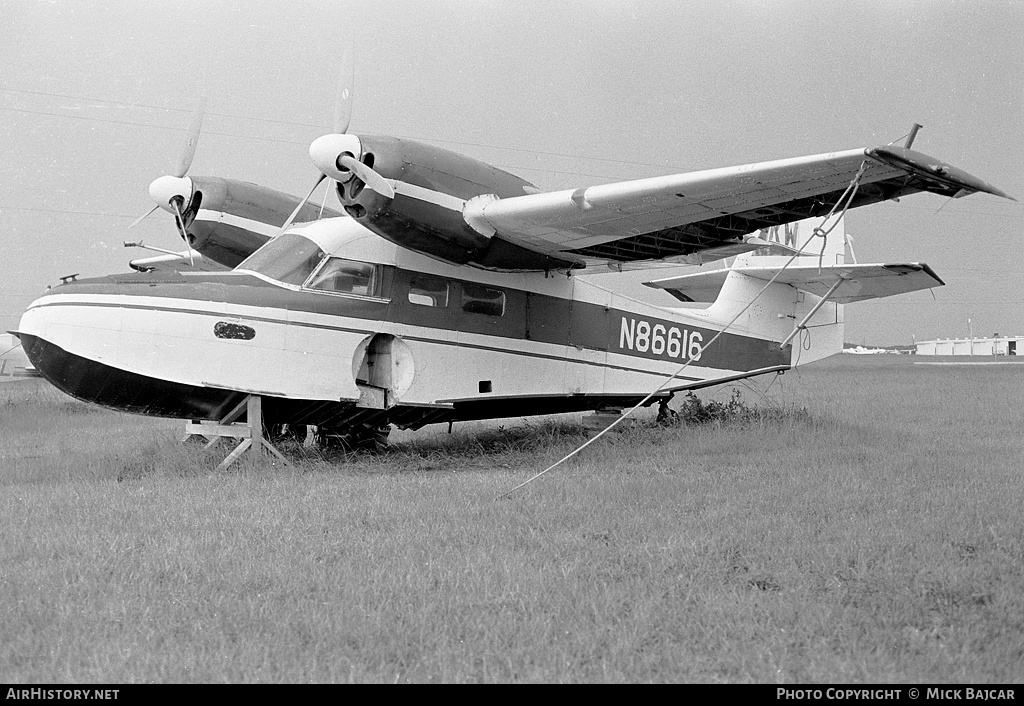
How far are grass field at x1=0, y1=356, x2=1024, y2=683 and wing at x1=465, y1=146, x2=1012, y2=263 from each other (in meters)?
2.55

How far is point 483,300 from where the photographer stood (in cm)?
Answer: 1051

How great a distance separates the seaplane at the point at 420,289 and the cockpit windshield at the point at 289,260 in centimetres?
2

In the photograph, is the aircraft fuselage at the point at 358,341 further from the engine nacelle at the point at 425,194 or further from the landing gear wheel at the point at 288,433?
the landing gear wheel at the point at 288,433

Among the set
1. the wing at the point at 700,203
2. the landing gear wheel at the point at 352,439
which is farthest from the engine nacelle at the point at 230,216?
the wing at the point at 700,203

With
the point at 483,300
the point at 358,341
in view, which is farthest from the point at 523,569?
the point at 483,300

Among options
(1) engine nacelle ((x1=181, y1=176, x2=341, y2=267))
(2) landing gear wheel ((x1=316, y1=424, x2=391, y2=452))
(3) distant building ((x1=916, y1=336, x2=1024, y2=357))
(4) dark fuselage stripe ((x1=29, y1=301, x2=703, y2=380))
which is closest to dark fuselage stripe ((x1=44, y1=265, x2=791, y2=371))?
(4) dark fuselage stripe ((x1=29, y1=301, x2=703, y2=380))

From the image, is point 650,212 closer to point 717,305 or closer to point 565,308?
point 565,308

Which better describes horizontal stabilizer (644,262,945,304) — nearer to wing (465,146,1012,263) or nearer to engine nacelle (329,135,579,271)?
wing (465,146,1012,263)

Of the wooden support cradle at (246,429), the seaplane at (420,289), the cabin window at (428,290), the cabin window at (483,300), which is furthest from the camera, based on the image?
the cabin window at (483,300)

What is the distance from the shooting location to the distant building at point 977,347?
53.8 m

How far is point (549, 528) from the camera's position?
19.7ft

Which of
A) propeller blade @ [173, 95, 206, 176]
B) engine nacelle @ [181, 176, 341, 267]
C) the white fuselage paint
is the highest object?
propeller blade @ [173, 95, 206, 176]

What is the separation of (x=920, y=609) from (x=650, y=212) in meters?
5.34

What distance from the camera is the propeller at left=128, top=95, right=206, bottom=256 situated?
1079cm
